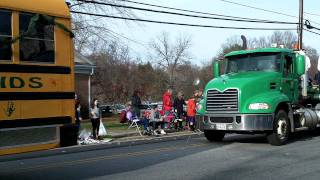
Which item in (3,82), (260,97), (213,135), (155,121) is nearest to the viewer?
(3,82)

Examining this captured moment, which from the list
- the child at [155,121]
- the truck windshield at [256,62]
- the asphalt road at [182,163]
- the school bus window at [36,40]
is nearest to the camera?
the school bus window at [36,40]

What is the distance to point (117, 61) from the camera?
5881 cm

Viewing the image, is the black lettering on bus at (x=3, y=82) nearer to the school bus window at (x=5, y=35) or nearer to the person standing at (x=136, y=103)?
the school bus window at (x=5, y=35)

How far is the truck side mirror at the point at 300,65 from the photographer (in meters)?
15.2

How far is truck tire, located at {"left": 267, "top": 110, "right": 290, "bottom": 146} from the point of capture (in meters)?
13.9

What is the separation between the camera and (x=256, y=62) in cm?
1501

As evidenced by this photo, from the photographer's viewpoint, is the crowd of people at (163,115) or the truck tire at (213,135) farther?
the crowd of people at (163,115)

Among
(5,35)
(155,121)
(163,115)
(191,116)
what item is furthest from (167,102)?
(5,35)

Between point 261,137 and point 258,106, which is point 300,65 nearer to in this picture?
point 258,106

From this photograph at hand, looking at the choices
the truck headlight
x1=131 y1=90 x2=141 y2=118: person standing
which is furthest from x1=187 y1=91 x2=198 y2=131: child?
the truck headlight

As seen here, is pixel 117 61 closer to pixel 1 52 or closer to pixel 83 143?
pixel 83 143

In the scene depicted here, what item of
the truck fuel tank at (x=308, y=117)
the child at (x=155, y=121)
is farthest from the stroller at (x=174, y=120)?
the truck fuel tank at (x=308, y=117)

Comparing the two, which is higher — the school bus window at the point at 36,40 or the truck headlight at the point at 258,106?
the school bus window at the point at 36,40

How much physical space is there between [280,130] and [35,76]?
807 centimetres
